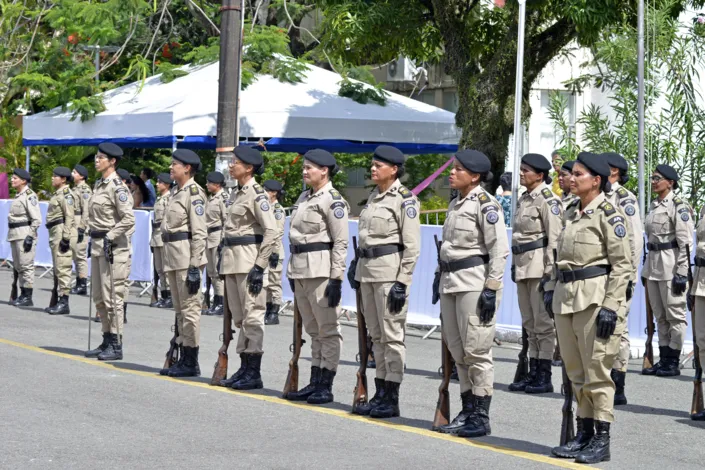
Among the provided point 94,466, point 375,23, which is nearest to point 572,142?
point 375,23

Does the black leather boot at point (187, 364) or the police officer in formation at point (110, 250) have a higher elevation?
the police officer in formation at point (110, 250)

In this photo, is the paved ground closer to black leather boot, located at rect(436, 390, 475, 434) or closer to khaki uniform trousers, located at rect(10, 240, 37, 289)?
black leather boot, located at rect(436, 390, 475, 434)

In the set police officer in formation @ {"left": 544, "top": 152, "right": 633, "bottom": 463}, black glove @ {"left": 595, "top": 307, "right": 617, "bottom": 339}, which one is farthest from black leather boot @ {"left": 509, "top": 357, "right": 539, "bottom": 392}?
black glove @ {"left": 595, "top": 307, "right": 617, "bottom": 339}

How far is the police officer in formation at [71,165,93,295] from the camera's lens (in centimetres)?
1686

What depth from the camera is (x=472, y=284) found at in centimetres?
848

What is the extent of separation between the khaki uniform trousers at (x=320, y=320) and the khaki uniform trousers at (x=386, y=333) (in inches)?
21.1

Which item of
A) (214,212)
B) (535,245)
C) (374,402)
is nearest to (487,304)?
(374,402)

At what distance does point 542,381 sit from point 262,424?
315 centimetres

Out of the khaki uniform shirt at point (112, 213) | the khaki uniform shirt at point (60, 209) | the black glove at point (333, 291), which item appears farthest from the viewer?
the khaki uniform shirt at point (60, 209)

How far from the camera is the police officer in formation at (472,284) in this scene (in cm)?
840

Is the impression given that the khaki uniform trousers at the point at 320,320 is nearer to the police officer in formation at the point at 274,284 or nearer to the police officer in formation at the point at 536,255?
the police officer in formation at the point at 536,255

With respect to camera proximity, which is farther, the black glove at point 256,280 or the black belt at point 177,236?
the black belt at point 177,236

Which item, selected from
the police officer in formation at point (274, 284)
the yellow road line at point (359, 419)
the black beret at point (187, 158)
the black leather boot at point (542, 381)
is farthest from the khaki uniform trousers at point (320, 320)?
the police officer in formation at point (274, 284)

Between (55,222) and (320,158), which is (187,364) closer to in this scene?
(320,158)
